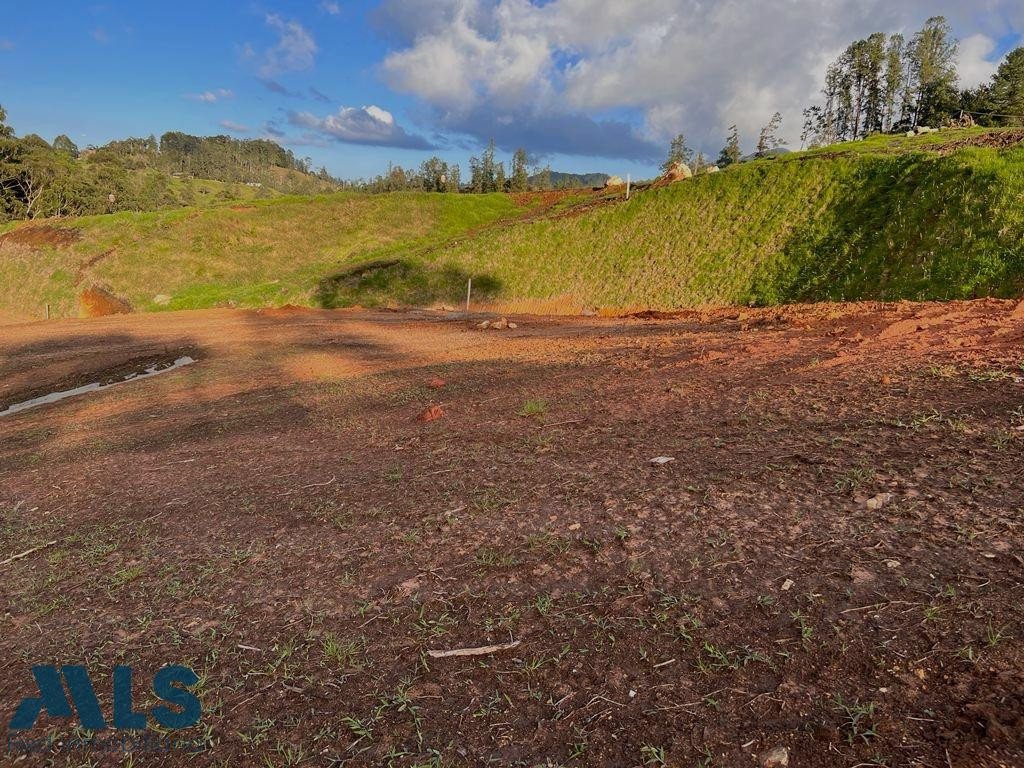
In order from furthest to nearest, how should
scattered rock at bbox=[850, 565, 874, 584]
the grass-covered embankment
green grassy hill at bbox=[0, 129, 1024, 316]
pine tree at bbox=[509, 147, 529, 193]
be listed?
pine tree at bbox=[509, 147, 529, 193], green grassy hill at bbox=[0, 129, 1024, 316], the grass-covered embankment, scattered rock at bbox=[850, 565, 874, 584]

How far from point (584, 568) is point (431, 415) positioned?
19.4 ft

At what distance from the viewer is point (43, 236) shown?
52469mm

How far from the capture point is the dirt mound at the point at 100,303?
145 ft

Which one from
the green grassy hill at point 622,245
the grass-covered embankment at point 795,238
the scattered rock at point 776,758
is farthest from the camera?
the green grassy hill at point 622,245

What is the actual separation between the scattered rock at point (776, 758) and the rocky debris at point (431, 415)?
26.1ft

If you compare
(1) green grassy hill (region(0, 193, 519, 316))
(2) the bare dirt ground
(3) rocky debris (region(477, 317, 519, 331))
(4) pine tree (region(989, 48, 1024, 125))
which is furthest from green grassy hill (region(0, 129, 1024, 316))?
(4) pine tree (region(989, 48, 1024, 125))

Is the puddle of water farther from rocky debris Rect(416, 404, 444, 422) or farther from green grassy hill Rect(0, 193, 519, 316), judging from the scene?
green grassy hill Rect(0, 193, 519, 316)

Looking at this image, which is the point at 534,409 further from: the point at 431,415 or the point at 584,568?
the point at 584,568

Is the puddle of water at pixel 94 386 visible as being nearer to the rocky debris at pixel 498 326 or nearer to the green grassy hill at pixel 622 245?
the rocky debris at pixel 498 326

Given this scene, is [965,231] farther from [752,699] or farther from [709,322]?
[752,699]

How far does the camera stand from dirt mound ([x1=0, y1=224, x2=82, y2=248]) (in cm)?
5141

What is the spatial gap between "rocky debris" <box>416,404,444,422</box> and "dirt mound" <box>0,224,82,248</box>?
58.0 metres

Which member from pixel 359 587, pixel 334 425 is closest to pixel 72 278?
pixel 334 425

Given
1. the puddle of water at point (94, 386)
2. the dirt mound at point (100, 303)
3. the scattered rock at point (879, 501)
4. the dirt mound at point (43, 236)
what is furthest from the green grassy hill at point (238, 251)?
the scattered rock at point (879, 501)
